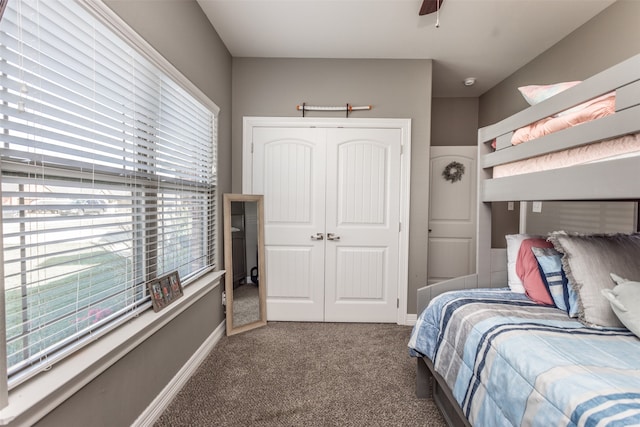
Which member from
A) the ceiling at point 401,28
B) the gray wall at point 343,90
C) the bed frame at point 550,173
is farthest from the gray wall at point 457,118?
the bed frame at point 550,173

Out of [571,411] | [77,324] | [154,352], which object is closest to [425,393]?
[571,411]

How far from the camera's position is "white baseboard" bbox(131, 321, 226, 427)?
57.7 inches

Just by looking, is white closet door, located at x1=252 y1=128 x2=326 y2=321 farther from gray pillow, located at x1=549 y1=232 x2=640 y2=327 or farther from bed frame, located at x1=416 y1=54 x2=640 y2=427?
gray pillow, located at x1=549 y1=232 x2=640 y2=327

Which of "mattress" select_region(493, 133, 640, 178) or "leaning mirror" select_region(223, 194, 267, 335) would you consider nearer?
"mattress" select_region(493, 133, 640, 178)

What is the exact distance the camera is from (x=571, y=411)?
744 millimetres

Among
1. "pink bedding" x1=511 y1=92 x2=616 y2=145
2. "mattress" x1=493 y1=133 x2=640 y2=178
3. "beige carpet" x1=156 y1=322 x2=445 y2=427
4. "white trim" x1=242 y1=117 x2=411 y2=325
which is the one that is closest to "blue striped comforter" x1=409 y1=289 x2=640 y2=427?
"beige carpet" x1=156 y1=322 x2=445 y2=427

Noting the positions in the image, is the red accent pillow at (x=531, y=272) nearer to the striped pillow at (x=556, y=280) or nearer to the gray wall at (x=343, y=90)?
the striped pillow at (x=556, y=280)

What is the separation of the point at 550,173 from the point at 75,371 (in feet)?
6.69

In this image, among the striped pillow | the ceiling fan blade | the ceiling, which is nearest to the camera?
the striped pillow

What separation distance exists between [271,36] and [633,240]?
2.81 m

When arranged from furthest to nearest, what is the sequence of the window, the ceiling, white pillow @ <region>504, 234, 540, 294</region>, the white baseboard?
the ceiling → white pillow @ <region>504, 234, 540, 294</region> → the white baseboard → the window

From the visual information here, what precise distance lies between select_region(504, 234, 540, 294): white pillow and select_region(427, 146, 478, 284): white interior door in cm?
156

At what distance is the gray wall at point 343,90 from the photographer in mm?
2764

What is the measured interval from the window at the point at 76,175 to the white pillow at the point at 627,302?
2.14m
